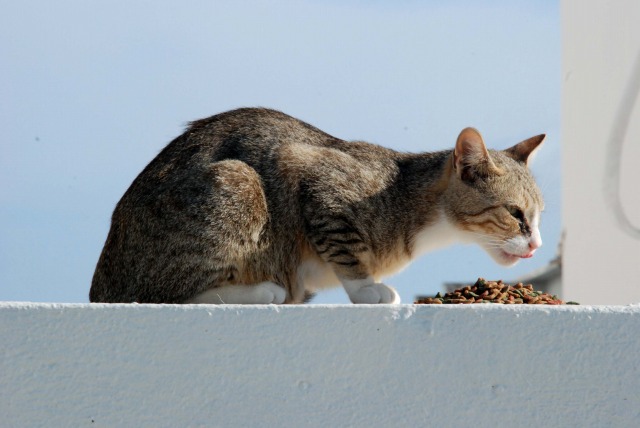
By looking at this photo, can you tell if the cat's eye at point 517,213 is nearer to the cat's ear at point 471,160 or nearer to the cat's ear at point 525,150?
the cat's ear at point 471,160

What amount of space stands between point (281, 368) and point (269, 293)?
729mm

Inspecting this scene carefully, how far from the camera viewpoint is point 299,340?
2.23 meters

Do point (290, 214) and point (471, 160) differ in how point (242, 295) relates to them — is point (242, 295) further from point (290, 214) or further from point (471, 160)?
point (471, 160)

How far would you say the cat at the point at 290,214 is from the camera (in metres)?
2.98

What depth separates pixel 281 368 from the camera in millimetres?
2227

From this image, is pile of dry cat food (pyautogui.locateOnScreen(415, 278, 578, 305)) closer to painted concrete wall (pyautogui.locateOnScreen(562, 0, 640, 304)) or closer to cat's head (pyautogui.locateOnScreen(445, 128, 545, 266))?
cat's head (pyautogui.locateOnScreen(445, 128, 545, 266))

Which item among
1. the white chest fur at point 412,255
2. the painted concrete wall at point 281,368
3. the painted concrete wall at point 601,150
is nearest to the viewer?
the painted concrete wall at point 281,368

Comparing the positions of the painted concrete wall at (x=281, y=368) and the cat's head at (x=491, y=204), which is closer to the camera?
the painted concrete wall at (x=281, y=368)

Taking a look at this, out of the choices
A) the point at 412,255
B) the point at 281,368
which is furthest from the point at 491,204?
the point at 281,368

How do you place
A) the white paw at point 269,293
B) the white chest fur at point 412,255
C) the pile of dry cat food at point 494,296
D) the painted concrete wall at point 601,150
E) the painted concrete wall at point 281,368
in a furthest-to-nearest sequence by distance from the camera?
1. the painted concrete wall at point 601,150
2. the white chest fur at point 412,255
3. the pile of dry cat food at point 494,296
4. the white paw at point 269,293
5. the painted concrete wall at point 281,368

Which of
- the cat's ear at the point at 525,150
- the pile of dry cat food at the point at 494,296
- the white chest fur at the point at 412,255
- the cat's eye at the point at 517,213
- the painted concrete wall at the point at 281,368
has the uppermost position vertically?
the cat's ear at the point at 525,150

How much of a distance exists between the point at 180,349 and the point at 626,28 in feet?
13.5

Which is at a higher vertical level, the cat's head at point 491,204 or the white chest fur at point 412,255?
the cat's head at point 491,204

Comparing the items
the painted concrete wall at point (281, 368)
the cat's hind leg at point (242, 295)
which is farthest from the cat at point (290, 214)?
the painted concrete wall at point (281, 368)
